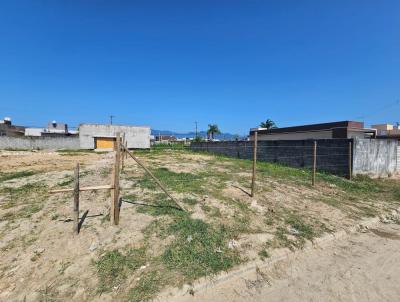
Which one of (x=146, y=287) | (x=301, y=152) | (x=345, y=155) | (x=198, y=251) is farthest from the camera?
(x=301, y=152)

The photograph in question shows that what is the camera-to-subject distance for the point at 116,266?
Answer: 3250 millimetres

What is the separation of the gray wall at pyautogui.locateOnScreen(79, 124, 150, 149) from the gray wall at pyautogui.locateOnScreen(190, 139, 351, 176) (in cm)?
1674

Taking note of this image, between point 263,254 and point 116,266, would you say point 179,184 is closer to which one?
point 263,254

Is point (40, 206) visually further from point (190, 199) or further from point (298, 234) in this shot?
point (298, 234)

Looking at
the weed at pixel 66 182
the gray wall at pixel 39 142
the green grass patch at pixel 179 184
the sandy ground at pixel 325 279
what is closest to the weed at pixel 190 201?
the green grass patch at pixel 179 184

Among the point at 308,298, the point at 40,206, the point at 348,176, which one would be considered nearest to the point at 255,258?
the point at 308,298

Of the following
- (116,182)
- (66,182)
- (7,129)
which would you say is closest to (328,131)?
(66,182)

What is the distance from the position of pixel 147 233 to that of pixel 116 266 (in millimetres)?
924

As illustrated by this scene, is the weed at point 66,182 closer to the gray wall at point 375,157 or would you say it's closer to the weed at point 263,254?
the weed at point 263,254

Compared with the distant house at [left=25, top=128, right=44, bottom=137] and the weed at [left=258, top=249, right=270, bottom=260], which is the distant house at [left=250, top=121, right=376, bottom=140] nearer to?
the weed at [left=258, top=249, right=270, bottom=260]

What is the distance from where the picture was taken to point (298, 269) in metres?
3.53

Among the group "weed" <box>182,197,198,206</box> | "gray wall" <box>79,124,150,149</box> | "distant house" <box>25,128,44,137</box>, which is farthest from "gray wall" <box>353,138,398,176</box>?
"distant house" <box>25,128,44,137</box>

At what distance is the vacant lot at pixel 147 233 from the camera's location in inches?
118

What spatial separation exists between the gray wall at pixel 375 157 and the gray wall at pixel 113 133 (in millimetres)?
27160
